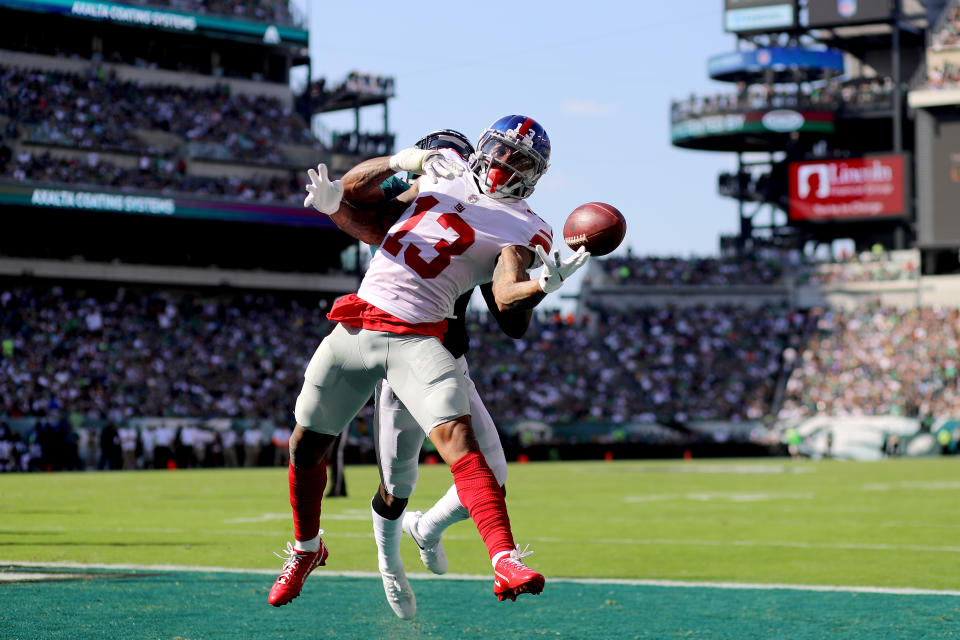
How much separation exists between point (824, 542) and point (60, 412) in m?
23.6

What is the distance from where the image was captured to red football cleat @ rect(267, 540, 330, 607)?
251 inches

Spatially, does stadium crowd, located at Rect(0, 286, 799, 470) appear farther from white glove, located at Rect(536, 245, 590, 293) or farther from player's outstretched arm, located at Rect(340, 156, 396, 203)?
white glove, located at Rect(536, 245, 590, 293)

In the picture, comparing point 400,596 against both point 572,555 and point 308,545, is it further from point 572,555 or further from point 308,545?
point 572,555

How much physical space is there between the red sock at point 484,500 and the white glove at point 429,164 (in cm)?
130

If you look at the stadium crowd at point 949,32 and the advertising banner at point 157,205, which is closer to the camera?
the advertising banner at point 157,205

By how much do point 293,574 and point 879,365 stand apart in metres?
36.9

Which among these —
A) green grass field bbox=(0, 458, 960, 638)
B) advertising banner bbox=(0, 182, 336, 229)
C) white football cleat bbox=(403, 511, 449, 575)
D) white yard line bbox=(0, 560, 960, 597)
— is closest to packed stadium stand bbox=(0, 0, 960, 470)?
advertising banner bbox=(0, 182, 336, 229)

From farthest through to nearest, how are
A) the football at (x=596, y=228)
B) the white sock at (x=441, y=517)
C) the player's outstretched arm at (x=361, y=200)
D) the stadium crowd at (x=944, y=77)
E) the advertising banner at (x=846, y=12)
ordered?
the advertising banner at (x=846, y=12), the stadium crowd at (x=944, y=77), the white sock at (x=441, y=517), the player's outstretched arm at (x=361, y=200), the football at (x=596, y=228)

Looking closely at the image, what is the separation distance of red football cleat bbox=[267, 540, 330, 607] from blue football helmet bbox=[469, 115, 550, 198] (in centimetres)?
204

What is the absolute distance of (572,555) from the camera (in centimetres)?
1094

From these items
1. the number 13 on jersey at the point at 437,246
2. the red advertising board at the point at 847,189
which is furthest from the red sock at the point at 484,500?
the red advertising board at the point at 847,189

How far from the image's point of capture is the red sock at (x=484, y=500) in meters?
5.23

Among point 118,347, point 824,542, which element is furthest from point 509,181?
point 118,347

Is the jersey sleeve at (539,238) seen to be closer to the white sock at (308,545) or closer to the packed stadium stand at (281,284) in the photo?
the white sock at (308,545)
